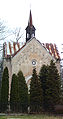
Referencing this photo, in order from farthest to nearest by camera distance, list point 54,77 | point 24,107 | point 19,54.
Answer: point 19,54
point 54,77
point 24,107

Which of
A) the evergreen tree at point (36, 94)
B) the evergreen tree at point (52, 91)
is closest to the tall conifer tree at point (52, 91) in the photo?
the evergreen tree at point (52, 91)

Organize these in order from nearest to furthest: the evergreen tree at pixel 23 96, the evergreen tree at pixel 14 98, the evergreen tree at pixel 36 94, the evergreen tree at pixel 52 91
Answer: the evergreen tree at pixel 14 98
the evergreen tree at pixel 23 96
the evergreen tree at pixel 36 94
the evergreen tree at pixel 52 91

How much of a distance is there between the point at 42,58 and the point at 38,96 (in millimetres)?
8877

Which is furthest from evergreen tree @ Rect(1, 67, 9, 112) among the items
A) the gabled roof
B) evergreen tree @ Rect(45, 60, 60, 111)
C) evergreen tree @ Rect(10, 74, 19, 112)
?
the gabled roof

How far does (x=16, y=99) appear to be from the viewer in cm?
2091

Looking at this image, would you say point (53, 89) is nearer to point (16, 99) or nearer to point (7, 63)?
point (16, 99)

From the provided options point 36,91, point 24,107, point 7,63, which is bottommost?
point 24,107

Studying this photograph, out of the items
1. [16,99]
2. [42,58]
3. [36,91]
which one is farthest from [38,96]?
[42,58]

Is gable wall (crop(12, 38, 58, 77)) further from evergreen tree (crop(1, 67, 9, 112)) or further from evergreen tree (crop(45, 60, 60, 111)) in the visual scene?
evergreen tree (crop(1, 67, 9, 112))

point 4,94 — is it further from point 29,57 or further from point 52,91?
point 29,57

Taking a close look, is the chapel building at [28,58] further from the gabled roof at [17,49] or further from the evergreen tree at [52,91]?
the evergreen tree at [52,91]

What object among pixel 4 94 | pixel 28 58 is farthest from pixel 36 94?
pixel 28 58

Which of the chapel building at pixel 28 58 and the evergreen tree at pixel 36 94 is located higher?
the chapel building at pixel 28 58

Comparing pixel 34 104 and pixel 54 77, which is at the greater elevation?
pixel 54 77
